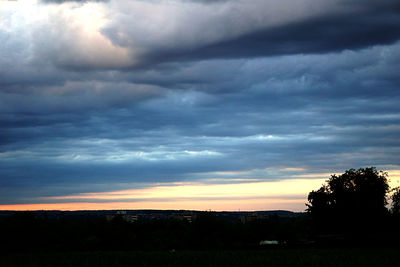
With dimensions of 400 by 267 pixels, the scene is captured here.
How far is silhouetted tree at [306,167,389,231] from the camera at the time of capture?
8019 centimetres

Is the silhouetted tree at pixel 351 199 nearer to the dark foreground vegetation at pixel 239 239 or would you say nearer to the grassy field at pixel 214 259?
the dark foreground vegetation at pixel 239 239

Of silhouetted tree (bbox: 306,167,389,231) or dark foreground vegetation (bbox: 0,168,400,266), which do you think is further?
silhouetted tree (bbox: 306,167,389,231)

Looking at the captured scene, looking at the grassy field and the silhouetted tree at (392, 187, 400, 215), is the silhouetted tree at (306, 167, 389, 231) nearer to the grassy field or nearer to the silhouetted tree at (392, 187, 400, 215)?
the silhouetted tree at (392, 187, 400, 215)

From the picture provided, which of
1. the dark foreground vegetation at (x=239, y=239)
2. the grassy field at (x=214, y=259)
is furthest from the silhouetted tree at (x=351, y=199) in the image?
the grassy field at (x=214, y=259)

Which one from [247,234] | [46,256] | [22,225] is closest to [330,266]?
[46,256]

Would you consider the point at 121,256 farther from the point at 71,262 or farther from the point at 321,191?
the point at 321,191

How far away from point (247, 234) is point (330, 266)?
67723 millimetres

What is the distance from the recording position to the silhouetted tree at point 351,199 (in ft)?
263

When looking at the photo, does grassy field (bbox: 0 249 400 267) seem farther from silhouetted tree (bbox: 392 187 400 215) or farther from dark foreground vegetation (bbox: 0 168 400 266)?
silhouetted tree (bbox: 392 187 400 215)

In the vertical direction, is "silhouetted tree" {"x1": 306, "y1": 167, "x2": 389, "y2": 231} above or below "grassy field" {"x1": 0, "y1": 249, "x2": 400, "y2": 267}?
above

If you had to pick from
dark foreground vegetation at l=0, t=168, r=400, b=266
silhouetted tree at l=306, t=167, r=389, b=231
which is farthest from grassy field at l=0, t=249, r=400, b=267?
silhouetted tree at l=306, t=167, r=389, b=231

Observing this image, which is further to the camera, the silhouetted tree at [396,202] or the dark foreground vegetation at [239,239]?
the silhouetted tree at [396,202]

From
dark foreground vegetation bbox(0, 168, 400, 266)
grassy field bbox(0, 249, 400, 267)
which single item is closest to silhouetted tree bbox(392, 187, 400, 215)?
dark foreground vegetation bbox(0, 168, 400, 266)

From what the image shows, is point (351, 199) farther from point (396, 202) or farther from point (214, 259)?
point (214, 259)
